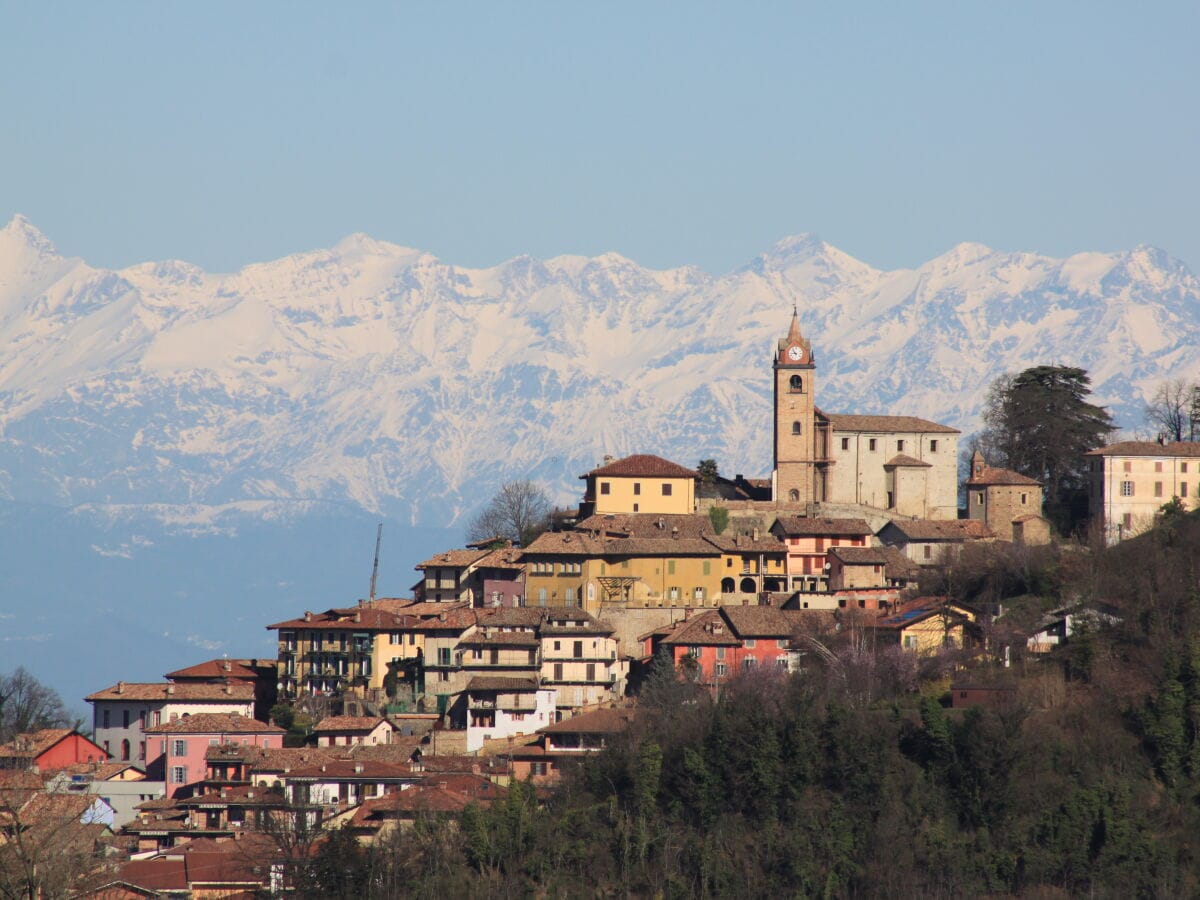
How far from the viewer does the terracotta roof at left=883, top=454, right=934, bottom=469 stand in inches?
3610

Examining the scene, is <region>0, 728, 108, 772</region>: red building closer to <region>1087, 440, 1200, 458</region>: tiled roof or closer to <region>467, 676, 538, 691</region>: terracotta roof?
<region>467, 676, 538, 691</region>: terracotta roof

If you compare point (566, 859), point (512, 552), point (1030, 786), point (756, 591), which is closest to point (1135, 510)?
point (756, 591)

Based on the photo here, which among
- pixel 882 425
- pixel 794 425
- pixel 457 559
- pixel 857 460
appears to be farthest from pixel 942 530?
pixel 457 559

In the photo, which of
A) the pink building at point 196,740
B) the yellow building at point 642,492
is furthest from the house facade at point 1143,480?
the pink building at point 196,740

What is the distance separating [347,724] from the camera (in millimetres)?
71188

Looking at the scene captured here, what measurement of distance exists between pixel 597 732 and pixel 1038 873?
1586cm

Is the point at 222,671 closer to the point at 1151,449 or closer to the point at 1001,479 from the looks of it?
the point at 1001,479

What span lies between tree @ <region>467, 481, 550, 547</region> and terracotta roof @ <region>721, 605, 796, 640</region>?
1496cm

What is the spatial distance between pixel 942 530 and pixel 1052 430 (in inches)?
327

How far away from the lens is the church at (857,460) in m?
91.4

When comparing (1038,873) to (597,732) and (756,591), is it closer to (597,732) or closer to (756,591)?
(597,732)

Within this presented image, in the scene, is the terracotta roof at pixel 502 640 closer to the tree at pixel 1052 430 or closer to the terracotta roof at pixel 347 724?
the terracotta roof at pixel 347 724

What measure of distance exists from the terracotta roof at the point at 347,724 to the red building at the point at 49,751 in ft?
28.6

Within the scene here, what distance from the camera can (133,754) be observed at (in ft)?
251
